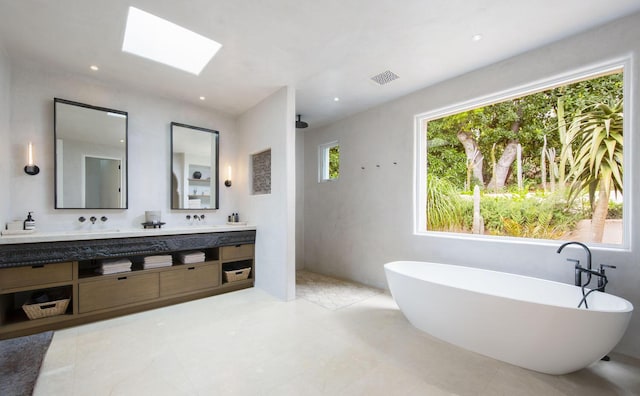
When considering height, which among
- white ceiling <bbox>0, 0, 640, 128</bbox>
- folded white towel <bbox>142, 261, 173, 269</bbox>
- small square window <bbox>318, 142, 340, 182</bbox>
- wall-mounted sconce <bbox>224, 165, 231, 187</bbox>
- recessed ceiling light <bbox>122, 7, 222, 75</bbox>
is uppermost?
recessed ceiling light <bbox>122, 7, 222, 75</bbox>

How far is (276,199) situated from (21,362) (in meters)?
2.60

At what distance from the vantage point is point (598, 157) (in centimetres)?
242

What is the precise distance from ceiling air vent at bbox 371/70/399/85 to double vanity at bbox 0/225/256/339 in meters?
2.65

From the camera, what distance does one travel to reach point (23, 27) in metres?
2.26

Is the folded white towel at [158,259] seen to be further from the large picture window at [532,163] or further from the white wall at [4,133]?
the large picture window at [532,163]

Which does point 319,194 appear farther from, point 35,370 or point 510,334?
point 35,370

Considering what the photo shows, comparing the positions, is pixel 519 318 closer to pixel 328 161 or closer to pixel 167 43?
pixel 328 161

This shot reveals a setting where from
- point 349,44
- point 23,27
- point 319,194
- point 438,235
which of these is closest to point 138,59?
point 23,27

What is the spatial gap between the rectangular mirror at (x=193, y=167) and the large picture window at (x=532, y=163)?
3081 mm

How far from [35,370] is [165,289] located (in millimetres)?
1319

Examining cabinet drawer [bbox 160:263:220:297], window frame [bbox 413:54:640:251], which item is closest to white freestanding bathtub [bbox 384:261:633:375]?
window frame [bbox 413:54:640:251]

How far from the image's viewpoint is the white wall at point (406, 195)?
2189 mm

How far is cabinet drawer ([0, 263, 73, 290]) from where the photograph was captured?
2361 millimetres

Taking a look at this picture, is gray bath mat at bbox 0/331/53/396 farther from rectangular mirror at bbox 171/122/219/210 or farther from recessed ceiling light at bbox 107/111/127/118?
recessed ceiling light at bbox 107/111/127/118
